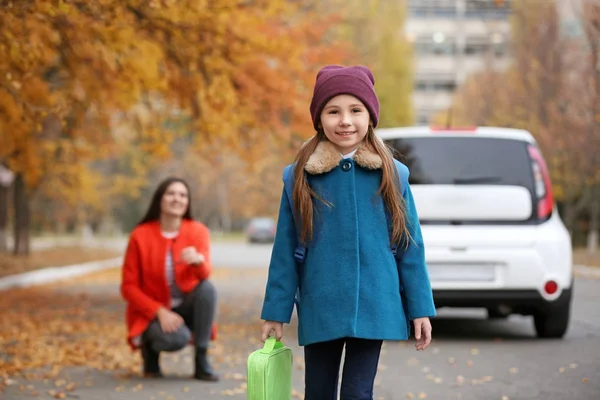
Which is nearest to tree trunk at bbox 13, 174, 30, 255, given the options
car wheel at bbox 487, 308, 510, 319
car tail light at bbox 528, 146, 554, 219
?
car wheel at bbox 487, 308, 510, 319

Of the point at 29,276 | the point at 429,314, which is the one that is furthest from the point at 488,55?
the point at 429,314

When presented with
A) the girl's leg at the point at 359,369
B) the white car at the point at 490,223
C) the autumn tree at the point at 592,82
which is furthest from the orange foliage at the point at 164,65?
the autumn tree at the point at 592,82

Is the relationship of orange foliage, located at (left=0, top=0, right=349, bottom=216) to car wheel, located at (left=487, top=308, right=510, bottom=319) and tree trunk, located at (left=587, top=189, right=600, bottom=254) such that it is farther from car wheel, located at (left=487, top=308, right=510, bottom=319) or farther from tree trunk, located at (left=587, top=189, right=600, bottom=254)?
tree trunk, located at (left=587, top=189, right=600, bottom=254)

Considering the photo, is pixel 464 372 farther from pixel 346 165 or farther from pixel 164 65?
pixel 164 65

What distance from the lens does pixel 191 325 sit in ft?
25.0

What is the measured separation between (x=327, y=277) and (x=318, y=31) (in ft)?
42.6

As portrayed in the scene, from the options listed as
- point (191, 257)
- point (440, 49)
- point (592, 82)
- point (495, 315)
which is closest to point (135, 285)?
point (191, 257)

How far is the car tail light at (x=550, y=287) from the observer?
9156 mm

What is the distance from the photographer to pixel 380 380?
7543 millimetres

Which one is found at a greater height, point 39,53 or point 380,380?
point 39,53

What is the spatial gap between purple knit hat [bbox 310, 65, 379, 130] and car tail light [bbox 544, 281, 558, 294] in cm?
546

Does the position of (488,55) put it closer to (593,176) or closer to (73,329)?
(593,176)

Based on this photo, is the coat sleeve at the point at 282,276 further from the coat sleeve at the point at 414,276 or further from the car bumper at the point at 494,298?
the car bumper at the point at 494,298

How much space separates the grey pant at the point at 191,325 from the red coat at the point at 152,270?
0.07 metres
